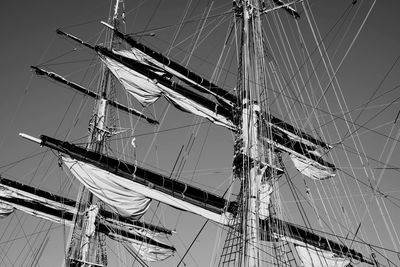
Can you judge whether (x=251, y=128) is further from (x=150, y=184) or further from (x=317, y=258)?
(x=317, y=258)

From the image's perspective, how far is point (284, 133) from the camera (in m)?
14.4

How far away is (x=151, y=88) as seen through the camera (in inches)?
500

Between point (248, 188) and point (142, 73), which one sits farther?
point (142, 73)

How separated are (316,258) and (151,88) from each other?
848 cm

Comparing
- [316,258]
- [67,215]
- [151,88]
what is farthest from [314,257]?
[67,215]

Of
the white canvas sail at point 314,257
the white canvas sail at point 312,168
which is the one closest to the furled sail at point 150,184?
the white canvas sail at point 314,257

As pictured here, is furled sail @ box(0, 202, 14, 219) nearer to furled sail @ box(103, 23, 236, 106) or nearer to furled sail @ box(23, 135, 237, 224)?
furled sail @ box(23, 135, 237, 224)

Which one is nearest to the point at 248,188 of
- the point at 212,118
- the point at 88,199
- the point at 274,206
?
the point at 274,206

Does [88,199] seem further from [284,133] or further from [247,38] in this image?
[247,38]

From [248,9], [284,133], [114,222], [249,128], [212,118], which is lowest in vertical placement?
[114,222]

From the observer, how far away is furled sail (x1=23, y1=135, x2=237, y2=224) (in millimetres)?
10836

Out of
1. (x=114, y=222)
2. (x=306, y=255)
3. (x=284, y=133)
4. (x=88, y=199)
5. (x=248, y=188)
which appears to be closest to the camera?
(x=248, y=188)

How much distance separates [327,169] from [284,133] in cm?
210

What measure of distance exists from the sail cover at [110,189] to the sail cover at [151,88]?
3105 millimetres
